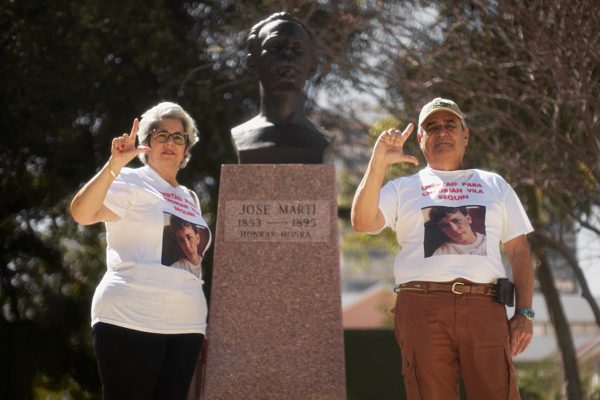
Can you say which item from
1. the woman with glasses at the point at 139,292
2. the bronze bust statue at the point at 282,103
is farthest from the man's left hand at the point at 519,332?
the bronze bust statue at the point at 282,103

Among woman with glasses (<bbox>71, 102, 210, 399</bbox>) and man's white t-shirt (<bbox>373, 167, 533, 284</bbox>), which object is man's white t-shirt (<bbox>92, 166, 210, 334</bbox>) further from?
man's white t-shirt (<bbox>373, 167, 533, 284</bbox>)

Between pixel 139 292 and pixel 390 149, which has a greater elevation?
pixel 390 149

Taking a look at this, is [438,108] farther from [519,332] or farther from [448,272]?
[519,332]

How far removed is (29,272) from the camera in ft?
37.8

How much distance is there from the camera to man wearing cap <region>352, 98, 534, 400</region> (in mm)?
3645

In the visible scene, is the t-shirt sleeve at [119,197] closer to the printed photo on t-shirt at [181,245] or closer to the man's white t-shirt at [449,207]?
the printed photo on t-shirt at [181,245]

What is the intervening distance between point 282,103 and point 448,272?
228cm

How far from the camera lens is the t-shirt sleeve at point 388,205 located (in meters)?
3.90

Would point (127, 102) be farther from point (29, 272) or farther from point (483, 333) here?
point (483, 333)

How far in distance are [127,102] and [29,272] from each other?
2545 mm

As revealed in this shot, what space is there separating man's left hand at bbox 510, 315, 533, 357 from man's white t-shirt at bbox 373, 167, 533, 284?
0.20 meters

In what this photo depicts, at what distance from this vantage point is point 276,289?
200 inches

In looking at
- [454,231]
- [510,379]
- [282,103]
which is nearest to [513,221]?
[454,231]

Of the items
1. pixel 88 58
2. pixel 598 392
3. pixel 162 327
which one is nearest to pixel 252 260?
pixel 162 327
